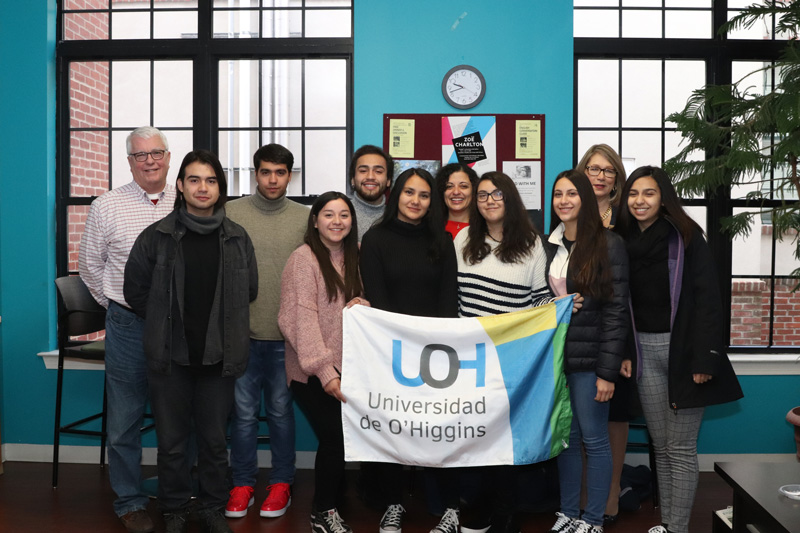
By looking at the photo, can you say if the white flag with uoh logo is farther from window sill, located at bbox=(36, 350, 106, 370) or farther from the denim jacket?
window sill, located at bbox=(36, 350, 106, 370)

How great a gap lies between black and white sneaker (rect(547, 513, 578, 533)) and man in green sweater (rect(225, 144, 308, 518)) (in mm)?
1333

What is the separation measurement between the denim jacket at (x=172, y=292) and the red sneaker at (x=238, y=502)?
0.80 m

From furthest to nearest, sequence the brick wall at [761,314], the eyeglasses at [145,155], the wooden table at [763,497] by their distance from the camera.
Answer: the brick wall at [761,314] → the eyeglasses at [145,155] → the wooden table at [763,497]

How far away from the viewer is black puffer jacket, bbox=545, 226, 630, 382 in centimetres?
264

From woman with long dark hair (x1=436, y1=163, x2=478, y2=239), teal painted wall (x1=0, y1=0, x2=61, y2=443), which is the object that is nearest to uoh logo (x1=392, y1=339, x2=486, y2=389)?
woman with long dark hair (x1=436, y1=163, x2=478, y2=239)

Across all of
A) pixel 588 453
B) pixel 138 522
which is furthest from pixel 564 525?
pixel 138 522

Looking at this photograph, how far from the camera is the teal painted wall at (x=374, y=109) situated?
3846 millimetres

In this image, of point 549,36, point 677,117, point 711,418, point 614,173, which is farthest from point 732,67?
point 711,418

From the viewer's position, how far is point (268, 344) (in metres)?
3.17

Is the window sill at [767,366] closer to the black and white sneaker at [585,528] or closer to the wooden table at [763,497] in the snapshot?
the black and white sneaker at [585,528]

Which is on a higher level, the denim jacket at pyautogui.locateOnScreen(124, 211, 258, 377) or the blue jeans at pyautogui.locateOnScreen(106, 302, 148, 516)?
the denim jacket at pyautogui.locateOnScreen(124, 211, 258, 377)

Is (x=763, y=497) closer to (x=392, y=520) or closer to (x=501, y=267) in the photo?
(x=501, y=267)

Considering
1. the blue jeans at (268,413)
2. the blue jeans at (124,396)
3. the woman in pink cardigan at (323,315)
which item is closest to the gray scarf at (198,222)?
the woman in pink cardigan at (323,315)

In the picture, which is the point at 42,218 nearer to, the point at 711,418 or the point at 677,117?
the point at 677,117
